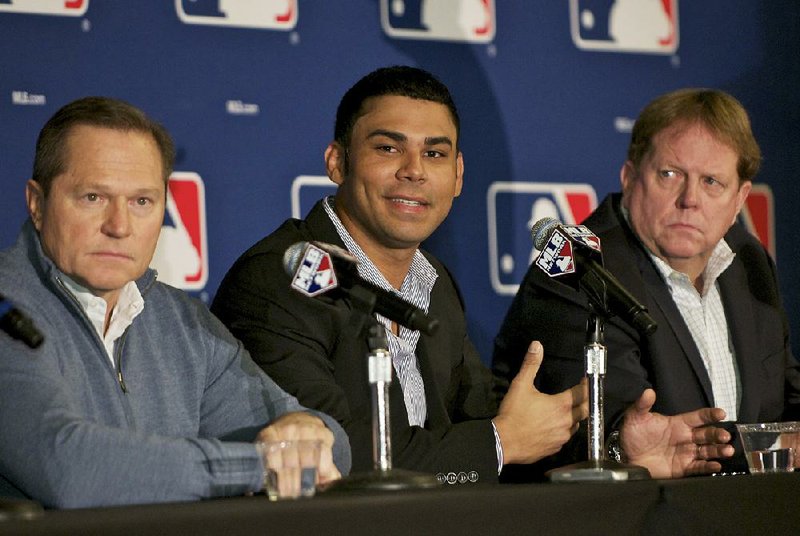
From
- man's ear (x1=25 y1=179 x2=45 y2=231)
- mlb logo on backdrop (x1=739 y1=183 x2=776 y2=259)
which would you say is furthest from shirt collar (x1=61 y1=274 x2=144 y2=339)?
mlb logo on backdrop (x1=739 y1=183 x2=776 y2=259)

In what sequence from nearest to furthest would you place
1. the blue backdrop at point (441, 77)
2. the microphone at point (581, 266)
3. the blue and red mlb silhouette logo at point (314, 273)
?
1. the blue and red mlb silhouette logo at point (314, 273)
2. the microphone at point (581, 266)
3. the blue backdrop at point (441, 77)

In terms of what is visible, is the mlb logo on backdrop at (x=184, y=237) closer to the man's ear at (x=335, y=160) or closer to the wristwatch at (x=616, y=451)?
the man's ear at (x=335, y=160)

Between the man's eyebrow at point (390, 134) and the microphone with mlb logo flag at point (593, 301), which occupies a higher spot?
the man's eyebrow at point (390, 134)

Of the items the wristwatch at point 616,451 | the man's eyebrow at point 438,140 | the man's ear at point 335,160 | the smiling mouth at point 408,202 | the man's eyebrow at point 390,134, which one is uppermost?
the man's eyebrow at point 390,134

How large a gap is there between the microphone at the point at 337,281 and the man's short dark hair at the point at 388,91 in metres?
1.16

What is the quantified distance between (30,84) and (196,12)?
0.52 meters

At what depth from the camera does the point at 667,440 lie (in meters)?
2.99

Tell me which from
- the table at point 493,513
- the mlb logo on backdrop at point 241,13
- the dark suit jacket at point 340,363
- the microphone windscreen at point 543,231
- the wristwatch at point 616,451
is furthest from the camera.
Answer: the mlb logo on backdrop at point 241,13

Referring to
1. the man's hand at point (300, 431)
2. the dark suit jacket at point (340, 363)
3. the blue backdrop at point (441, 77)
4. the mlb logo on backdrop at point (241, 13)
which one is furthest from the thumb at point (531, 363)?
the mlb logo on backdrop at point (241, 13)

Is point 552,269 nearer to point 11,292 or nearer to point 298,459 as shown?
point 298,459

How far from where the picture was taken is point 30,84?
3457 mm

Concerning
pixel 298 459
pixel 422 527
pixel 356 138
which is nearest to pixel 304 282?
pixel 298 459

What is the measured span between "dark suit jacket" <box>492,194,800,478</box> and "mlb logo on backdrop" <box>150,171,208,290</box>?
2.88 feet

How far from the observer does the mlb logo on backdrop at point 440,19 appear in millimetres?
3936
